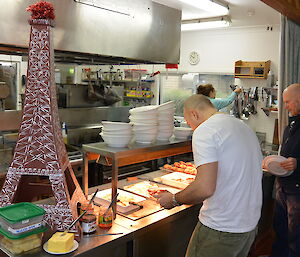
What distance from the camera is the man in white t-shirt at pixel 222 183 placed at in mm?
1945

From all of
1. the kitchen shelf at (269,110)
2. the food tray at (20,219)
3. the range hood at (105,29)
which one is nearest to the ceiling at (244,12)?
the range hood at (105,29)

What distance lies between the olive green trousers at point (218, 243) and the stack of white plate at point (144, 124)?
2.50 ft

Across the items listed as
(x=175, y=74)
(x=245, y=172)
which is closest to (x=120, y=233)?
(x=245, y=172)

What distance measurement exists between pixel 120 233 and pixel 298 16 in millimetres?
3091

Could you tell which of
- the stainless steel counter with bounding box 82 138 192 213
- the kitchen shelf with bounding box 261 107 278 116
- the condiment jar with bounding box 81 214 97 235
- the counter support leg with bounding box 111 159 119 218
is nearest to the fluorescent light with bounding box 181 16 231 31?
the kitchen shelf with bounding box 261 107 278 116

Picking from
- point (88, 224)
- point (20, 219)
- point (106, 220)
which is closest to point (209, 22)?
point (106, 220)

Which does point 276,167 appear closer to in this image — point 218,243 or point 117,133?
point 218,243

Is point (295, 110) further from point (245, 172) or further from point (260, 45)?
point (260, 45)

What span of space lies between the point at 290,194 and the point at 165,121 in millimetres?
1552

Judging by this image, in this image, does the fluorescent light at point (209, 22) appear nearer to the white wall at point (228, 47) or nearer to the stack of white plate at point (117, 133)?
the white wall at point (228, 47)

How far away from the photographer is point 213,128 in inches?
77.7

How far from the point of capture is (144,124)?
8.16 feet

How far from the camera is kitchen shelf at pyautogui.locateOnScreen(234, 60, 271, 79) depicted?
561 centimetres

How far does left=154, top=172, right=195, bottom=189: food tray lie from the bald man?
93cm
